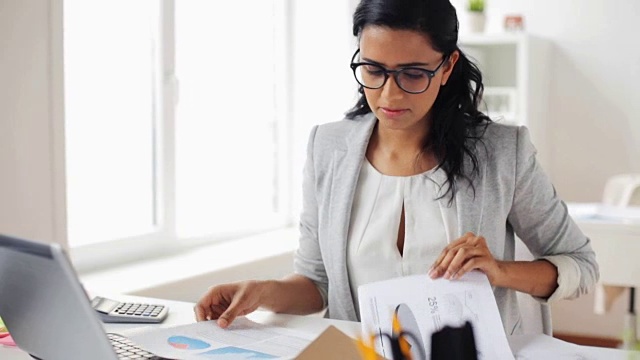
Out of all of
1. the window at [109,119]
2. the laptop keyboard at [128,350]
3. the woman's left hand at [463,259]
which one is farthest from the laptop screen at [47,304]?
the window at [109,119]

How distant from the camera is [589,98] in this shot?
4516 millimetres

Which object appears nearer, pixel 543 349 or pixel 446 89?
pixel 543 349

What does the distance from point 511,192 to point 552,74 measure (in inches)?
119

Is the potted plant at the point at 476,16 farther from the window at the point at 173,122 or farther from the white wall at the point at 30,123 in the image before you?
the white wall at the point at 30,123

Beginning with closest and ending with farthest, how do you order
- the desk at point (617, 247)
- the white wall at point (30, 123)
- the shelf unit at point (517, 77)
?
1. the white wall at point (30, 123)
2. the desk at point (617, 247)
3. the shelf unit at point (517, 77)

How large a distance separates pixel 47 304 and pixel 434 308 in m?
0.63

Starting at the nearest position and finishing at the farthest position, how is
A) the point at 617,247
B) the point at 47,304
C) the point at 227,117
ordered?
Result: the point at 47,304 < the point at 617,247 < the point at 227,117

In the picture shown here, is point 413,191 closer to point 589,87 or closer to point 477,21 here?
point 477,21

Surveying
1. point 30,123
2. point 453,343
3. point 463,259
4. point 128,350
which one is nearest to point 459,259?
point 463,259

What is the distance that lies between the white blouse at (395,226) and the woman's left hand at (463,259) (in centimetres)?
23

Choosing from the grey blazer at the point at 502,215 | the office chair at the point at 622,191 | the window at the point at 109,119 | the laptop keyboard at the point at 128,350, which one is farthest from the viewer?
the office chair at the point at 622,191

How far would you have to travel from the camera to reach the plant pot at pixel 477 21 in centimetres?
441

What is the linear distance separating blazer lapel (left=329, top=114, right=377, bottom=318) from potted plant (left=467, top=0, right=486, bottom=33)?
267cm

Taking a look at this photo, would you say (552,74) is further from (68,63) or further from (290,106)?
(68,63)
